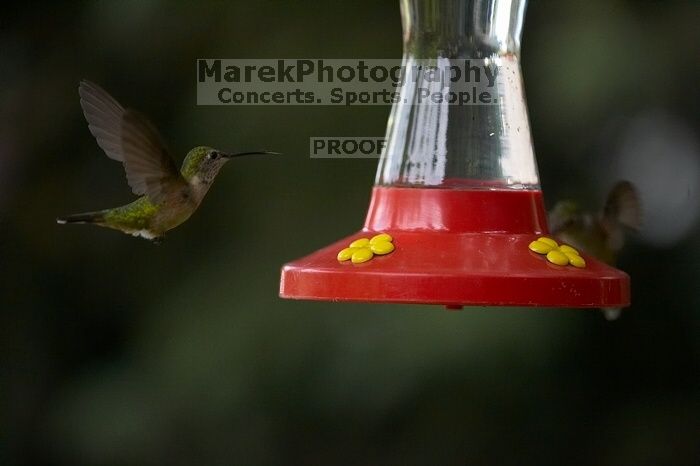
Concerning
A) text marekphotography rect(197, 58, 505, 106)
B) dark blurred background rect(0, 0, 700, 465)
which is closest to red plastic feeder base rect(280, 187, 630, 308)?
text marekphotography rect(197, 58, 505, 106)

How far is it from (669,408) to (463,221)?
3.36 meters

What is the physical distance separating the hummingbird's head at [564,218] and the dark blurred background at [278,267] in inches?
46.3

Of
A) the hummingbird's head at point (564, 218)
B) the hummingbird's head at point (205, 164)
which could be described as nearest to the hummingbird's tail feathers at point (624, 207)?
the hummingbird's head at point (564, 218)

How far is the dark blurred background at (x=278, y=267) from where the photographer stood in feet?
17.6

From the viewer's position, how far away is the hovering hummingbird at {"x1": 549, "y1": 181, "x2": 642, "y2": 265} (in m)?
3.83

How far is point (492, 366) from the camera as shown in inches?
208

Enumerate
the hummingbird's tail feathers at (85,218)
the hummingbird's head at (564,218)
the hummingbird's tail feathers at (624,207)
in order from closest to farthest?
the hummingbird's tail feathers at (85,218) → the hummingbird's tail feathers at (624,207) → the hummingbird's head at (564,218)

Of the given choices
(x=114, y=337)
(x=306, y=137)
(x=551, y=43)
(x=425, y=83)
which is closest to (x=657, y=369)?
(x=551, y=43)

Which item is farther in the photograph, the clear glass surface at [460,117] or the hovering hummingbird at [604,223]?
the hovering hummingbird at [604,223]

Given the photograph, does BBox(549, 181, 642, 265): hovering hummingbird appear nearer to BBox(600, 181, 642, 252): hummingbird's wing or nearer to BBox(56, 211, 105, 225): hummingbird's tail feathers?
BBox(600, 181, 642, 252): hummingbird's wing

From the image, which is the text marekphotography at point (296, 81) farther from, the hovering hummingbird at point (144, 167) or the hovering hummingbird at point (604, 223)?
the hovering hummingbird at point (144, 167)

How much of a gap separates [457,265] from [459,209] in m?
0.31

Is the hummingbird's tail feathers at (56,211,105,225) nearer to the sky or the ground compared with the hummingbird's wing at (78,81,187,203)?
nearer to the ground

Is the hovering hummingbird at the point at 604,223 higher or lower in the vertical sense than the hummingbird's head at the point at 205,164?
lower
